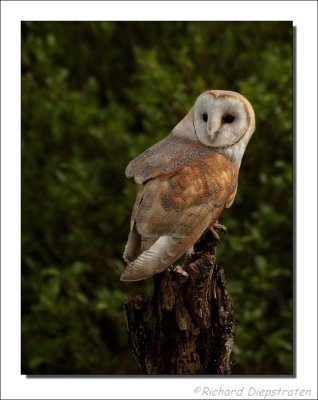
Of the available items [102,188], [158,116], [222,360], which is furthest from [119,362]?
[222,360]

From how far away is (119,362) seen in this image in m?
4.40

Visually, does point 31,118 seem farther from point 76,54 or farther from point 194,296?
point 194,296

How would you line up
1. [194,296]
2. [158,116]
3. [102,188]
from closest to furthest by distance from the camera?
[194,296], [158,116], [102,188]

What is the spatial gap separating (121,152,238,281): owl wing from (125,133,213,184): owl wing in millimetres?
21

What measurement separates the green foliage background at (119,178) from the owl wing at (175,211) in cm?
136

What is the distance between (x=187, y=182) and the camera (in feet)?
8.75

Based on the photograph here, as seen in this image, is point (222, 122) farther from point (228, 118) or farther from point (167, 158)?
point (167, 158)

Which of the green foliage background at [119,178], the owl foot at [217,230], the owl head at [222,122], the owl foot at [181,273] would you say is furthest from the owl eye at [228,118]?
the green foliage background at [119,178]

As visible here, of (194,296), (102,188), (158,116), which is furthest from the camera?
(102,188)

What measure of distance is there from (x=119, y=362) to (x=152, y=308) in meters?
1.73

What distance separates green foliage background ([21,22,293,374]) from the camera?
13.6 ft

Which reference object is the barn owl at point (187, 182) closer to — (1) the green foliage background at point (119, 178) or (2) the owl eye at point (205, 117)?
(2) the owl eye at point (205, 117)

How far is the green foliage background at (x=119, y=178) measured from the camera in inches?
163

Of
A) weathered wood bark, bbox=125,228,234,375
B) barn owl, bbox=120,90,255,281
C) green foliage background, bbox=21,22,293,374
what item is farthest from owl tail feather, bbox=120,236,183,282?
green foliage background, bbox=21,22,293,374
